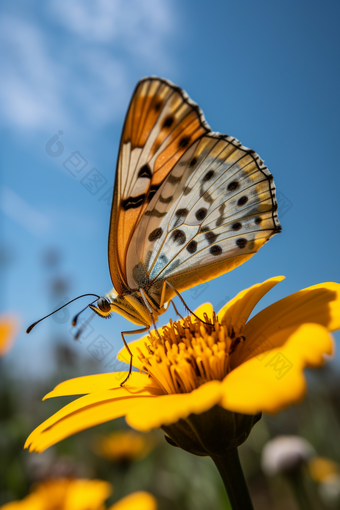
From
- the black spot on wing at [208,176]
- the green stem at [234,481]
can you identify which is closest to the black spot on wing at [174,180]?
the black spot on wing at [208,176]

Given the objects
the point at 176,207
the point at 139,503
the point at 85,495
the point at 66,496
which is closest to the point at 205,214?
the point at 176,207

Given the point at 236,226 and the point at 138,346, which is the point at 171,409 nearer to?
the point at 138,346

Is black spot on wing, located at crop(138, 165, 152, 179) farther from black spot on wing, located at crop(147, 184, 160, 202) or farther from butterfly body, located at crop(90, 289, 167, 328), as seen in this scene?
butterfly body, located at crop(90, 289, 167, 328)

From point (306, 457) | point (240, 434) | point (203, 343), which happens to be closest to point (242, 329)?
point (203, 343)

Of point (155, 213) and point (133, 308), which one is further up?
point (155, 213)

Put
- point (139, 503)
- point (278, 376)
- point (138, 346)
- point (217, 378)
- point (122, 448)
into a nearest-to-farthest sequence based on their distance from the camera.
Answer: point (278, 376) < point (217, 378) < point (138, 346) < point (139, 503) < point (122, 448)

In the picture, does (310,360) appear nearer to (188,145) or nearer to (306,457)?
(188,145)

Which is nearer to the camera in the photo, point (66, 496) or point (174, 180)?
point (174, 180)
